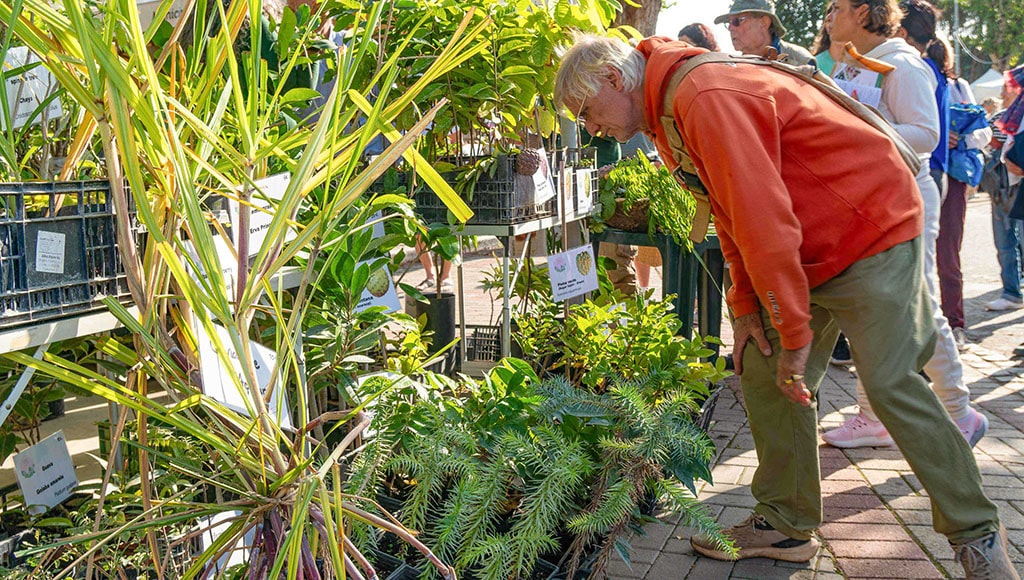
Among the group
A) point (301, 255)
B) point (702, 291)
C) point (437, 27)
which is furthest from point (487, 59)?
point (702, 291)

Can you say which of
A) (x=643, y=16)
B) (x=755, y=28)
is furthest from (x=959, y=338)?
(x=643, y=16)

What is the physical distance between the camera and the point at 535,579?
6.25 ft

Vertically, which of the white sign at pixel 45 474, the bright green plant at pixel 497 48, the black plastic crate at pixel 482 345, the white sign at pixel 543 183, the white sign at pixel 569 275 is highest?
the bright green plant at pixel 497 48

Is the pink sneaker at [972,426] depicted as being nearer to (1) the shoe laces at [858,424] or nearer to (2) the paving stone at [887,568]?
(1) the shoe laces at [858,424]

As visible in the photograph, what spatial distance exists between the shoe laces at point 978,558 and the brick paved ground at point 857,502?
0.87 ft

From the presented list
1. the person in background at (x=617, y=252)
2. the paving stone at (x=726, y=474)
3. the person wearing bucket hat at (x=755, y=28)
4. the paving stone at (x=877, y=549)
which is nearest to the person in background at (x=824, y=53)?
the person wearing bucket hat at (x=755, y=28)

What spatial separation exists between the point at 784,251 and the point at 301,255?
1.19 meters

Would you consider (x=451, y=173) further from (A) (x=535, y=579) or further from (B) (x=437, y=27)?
(A) (x=535, y=579)

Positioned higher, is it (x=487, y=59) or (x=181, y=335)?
(x=487, y=59)

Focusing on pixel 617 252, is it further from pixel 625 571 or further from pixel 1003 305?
pixel 1003 305

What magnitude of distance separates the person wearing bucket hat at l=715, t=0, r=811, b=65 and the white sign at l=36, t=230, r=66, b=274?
12.7 ft

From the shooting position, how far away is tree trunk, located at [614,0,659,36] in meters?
9.26

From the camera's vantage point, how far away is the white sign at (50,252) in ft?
5.20

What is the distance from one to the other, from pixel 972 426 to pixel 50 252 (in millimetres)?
3207
